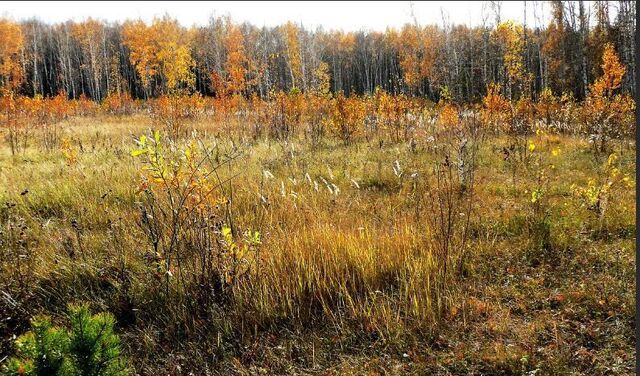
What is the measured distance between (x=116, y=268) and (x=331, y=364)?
1987 mm

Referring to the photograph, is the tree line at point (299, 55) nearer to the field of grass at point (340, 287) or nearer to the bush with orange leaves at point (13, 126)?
the bush with orange leaves at point (13, 126)

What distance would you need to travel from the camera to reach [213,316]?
114 inches

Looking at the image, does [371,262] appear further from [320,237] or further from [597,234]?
[597,234]

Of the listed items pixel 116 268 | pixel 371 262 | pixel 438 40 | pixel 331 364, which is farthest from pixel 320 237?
pixel 438 40

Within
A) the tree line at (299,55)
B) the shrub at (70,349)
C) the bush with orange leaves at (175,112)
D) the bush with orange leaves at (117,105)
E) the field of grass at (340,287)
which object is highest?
the tree line at (299,55)

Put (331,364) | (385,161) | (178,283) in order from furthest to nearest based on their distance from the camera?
(385,161) → (178,283) → (331,364)

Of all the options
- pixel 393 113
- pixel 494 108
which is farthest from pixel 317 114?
pixel 494 108

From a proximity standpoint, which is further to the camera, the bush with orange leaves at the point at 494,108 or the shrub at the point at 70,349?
the bush with orange leaves at the point at 494,108

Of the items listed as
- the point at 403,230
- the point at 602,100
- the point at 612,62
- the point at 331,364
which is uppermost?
the point at 612,62

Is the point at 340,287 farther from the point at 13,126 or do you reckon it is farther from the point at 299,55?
the point at 299,55

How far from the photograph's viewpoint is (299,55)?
40562 mm

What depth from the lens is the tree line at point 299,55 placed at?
80.8 feet

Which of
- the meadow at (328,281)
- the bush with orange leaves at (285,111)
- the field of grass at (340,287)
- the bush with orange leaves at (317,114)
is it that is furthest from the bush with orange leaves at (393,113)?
the field of grass at (340,287)

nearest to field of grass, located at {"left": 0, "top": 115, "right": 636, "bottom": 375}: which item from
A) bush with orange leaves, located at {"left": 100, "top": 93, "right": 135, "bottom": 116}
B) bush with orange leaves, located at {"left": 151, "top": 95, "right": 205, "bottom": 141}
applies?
bush with orange leaves, located at {"left": 151, "top": 95, "right": 205, "bottom": 141}
